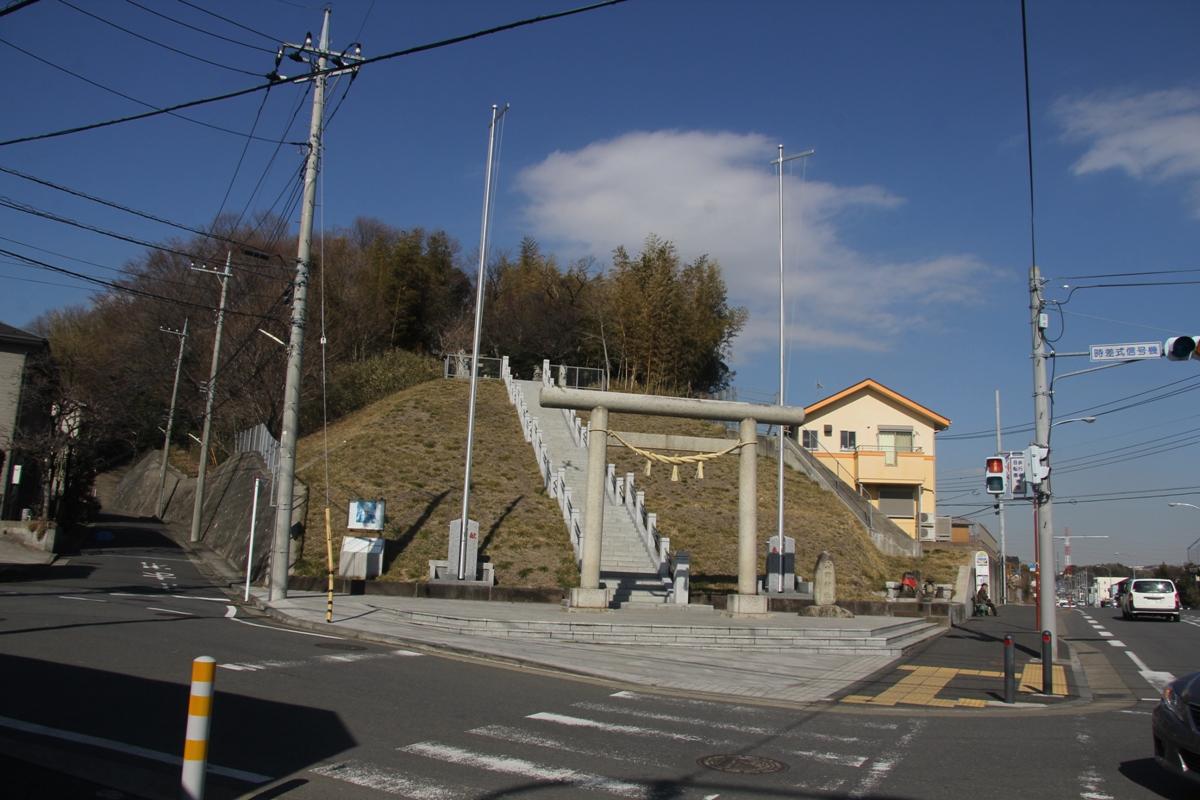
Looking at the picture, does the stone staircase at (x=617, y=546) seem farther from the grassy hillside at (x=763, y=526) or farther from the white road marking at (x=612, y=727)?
the white road marking at (x=612, y=727)

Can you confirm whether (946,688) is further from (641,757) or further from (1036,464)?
(641,757)

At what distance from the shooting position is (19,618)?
Result: 15008mm

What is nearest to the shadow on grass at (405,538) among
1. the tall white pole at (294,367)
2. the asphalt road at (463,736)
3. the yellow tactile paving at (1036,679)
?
the tall white pole at (294,367)

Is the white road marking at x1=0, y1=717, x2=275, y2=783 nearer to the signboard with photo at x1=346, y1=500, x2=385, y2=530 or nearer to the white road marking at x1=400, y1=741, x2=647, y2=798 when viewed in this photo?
the white road marking at x1=400, y1=741, x2=647, y2=798

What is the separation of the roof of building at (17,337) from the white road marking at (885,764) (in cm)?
3862

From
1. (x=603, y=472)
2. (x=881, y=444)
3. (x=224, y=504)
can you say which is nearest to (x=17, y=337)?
(x=224, y=504)

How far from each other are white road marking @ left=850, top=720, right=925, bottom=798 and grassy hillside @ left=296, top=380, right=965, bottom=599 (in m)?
16.4

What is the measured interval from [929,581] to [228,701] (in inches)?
1189

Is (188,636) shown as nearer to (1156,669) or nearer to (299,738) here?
(299,738)

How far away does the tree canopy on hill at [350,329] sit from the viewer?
50.3 m

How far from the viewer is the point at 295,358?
21.3 metres

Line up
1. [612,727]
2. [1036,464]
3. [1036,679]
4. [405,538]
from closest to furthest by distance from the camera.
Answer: [612,727] → [1036,679] → [1036,464] → [405,538]

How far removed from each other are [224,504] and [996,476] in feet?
107

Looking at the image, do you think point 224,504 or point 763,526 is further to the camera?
point 224,504
